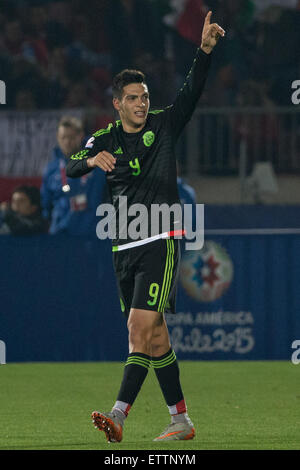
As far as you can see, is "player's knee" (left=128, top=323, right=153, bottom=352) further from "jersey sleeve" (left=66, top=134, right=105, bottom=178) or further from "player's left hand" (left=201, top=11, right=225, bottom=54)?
"player's left hand" (left=201, top=11, right=225, bottom=54)

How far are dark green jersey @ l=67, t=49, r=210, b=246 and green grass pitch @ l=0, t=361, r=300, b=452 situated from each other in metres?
1.31

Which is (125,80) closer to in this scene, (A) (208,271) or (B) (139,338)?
(B) (139,338)

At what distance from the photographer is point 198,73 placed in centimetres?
700

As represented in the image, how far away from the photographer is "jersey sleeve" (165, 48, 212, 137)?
7.00 metres

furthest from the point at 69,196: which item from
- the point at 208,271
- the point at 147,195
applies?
the point at 147,195

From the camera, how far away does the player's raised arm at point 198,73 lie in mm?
6965

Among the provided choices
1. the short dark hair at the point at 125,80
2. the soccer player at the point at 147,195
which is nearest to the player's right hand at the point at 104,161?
the soccer player at the point at 147,195

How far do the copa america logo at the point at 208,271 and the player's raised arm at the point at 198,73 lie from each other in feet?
16.0

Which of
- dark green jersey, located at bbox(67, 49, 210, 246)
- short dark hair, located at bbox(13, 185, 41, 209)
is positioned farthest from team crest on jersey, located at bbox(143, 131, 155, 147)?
short dark hair, located at bbox(13, 185, 41, 209)

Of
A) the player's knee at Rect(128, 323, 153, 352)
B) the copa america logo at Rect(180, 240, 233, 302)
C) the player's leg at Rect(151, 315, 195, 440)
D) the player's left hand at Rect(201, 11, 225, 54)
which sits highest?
the player's left hand at Rect(201, 11, 225, 54)

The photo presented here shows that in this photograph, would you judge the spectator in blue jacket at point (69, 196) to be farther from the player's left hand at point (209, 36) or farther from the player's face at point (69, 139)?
the player's left hand at point (209, 36)

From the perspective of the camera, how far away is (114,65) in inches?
653
